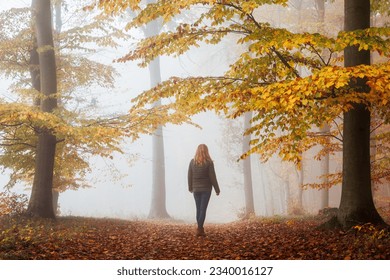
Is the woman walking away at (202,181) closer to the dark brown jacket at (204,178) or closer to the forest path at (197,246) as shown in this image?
the dark brown jacket at (204,178)

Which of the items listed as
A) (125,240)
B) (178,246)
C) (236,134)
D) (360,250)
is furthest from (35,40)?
(236,134)

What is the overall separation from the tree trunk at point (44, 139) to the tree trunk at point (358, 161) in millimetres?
7611

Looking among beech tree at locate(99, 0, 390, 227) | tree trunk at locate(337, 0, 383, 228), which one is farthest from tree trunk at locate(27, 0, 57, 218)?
tree trunk at locate(337, 0, 383, 228)

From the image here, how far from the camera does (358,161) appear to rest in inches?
274

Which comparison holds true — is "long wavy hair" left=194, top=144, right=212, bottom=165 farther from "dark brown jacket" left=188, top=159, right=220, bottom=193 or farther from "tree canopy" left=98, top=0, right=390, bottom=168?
"tree canopy" left=98, top=0, right=390, bottom=168

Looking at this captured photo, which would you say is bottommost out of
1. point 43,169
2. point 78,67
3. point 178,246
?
Result: point 178,246

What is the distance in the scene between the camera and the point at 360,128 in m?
7.00

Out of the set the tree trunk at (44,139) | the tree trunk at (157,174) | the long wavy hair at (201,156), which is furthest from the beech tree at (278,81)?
the tree trunk at (157,174)

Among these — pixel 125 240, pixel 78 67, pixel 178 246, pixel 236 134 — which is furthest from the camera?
pixel 236 134

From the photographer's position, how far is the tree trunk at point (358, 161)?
22.9ft

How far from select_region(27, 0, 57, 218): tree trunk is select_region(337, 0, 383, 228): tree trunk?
300 inches

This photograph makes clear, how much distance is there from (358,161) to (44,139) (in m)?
7.92
